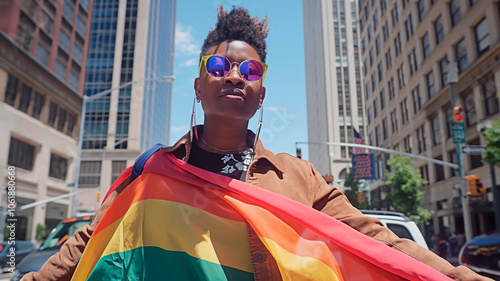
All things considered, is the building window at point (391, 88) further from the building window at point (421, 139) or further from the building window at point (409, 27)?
the building window at point (421, 139)

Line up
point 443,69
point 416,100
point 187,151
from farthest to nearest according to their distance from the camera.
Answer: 1. point 416,100
2. point 443,69
3. point 187,151

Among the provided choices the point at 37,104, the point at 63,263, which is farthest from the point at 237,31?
the point at 37,104

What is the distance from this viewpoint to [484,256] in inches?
259

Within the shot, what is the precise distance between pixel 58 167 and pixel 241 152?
36219 mm

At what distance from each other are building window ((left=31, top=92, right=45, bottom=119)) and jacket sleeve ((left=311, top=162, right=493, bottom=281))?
29.5m

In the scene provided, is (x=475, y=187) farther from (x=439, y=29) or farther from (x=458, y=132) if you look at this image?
(x=439, y=29)

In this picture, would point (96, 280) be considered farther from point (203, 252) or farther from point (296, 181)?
point (296, 181)

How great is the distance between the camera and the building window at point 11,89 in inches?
832

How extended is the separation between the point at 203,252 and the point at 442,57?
3297 centimetres

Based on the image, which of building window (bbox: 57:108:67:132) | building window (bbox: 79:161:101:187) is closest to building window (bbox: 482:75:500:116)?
building window (bbox: 57:108:67:132)

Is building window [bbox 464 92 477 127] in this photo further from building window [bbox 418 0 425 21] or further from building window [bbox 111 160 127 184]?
building window [bbox 111 160 127 184]

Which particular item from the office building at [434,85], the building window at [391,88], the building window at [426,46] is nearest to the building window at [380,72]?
the office building at [434,85]

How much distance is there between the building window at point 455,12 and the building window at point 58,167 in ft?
113

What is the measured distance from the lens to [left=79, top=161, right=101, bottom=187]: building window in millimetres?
69938
